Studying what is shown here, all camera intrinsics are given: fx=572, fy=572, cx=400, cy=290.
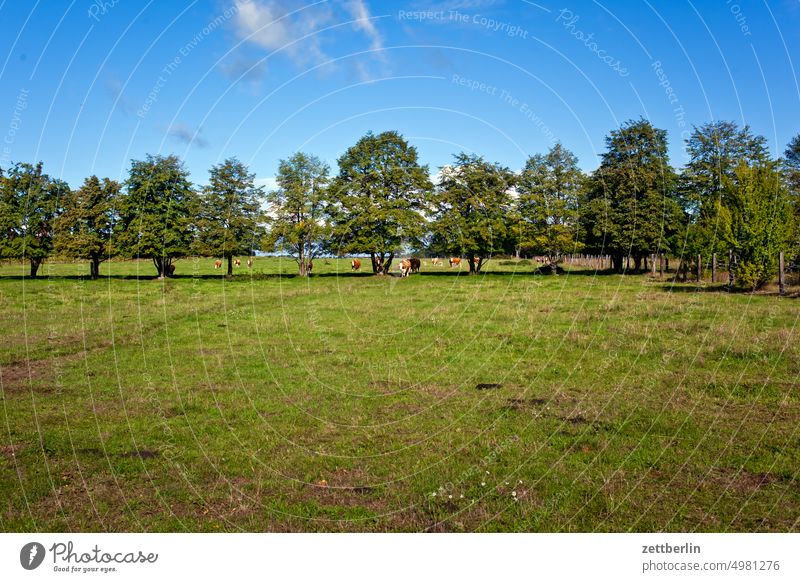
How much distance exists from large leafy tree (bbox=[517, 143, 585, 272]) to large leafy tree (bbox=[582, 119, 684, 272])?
2.06m

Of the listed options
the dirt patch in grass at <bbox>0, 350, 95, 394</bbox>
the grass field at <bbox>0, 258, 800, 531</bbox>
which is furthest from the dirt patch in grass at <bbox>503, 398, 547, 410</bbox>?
the dirt patch in grass at <bbox>0, 350, 95, 394</bbox>

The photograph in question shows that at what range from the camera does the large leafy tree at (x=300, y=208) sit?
232ft

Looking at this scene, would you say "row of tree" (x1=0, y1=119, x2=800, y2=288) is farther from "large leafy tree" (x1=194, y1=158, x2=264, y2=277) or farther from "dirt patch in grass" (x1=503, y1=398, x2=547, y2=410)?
"dirt patch in grass" (x1=503, y1=398, x2=547, y2=410)

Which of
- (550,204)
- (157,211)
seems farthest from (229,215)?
(550,204)

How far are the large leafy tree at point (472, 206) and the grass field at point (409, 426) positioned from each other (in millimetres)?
43796

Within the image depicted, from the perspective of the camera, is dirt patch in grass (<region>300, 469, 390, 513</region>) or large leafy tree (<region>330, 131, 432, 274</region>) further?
large leafy tree (<region>330, 131, 432, 274</region>)

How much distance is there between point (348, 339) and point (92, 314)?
17.5 meters

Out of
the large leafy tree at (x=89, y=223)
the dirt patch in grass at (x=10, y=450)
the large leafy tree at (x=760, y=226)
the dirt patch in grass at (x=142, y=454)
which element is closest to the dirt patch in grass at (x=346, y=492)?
the dirt patch in grass at (x=142, y=454)

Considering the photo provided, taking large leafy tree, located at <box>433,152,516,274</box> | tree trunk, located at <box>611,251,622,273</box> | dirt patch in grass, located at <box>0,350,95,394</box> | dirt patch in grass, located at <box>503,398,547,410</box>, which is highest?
large leafy tree, located at <box>433,152,516,274</box>

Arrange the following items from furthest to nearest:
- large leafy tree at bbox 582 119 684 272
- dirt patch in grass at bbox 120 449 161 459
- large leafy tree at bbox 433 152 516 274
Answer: large leafy tree at bbox 433 152 516 274 < large leafy tree at bbox 582 119 684 272 < dirt patch in grass at bbox 120 449 161 459

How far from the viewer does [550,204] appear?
229ft

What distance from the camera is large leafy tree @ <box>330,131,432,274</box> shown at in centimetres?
6631

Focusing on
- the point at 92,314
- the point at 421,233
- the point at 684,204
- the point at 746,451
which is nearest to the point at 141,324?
the point at 92,314

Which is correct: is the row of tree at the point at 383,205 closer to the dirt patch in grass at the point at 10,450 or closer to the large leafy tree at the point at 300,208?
the large leafy tree at the point at 300,208
